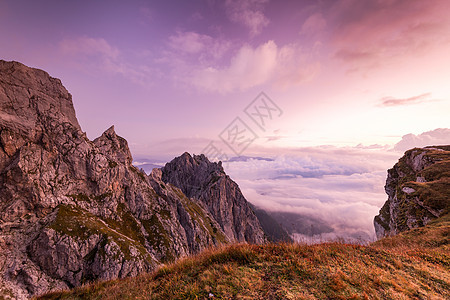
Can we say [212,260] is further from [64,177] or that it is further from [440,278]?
[64,177]

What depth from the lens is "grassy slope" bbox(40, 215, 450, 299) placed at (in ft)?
22.3

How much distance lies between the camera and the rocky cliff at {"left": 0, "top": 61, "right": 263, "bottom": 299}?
2576 inches

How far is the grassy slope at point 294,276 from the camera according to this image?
22.3 feet

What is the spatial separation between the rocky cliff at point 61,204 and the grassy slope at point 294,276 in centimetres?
3987

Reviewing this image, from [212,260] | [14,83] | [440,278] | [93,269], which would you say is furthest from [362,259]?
[14,83]

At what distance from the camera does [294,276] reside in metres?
7.75

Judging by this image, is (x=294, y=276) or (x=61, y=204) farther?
(x=61, y=204)

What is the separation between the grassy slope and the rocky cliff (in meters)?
39.9

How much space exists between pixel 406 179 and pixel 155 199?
462ft

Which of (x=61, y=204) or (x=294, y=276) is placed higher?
(x=294, y=276)

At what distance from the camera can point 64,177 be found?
289ft

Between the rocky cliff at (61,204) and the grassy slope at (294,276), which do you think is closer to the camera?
the grassy slope at (294,276)

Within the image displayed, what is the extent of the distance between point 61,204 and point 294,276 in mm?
111709

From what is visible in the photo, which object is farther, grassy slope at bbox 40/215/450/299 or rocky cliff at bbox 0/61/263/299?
rocky cliff at bbox 0/61/263/299
